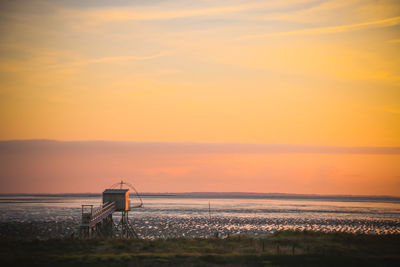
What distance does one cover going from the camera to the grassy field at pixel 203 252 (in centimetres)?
3322

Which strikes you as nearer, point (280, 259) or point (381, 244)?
point (280, 259)

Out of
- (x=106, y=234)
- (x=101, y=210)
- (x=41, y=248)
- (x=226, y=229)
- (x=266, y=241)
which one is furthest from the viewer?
(x=226, y=229)

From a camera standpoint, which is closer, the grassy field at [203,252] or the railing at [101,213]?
the grassy field at [203,252]

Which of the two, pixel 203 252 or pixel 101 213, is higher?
pixel 101 213

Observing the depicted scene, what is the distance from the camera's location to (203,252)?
3781 cm

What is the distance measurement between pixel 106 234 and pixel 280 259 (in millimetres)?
28062

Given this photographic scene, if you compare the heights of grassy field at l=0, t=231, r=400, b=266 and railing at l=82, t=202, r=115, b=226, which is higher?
railing at l=82, t=202, r=115, b=226

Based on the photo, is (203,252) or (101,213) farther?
(101,213)

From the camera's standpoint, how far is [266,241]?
4462cm

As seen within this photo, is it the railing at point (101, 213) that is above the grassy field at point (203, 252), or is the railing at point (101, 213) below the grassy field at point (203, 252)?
above

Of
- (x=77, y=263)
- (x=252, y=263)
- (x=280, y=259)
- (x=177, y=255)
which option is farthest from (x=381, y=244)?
(x=77, y=263)

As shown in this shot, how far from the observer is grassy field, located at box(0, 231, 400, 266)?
33.2m

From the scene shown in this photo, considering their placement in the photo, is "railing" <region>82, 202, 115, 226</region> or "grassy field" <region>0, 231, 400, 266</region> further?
"railing" <region>82, 202, 115, 226</region>

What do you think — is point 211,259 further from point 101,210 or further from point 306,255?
point 101,210
